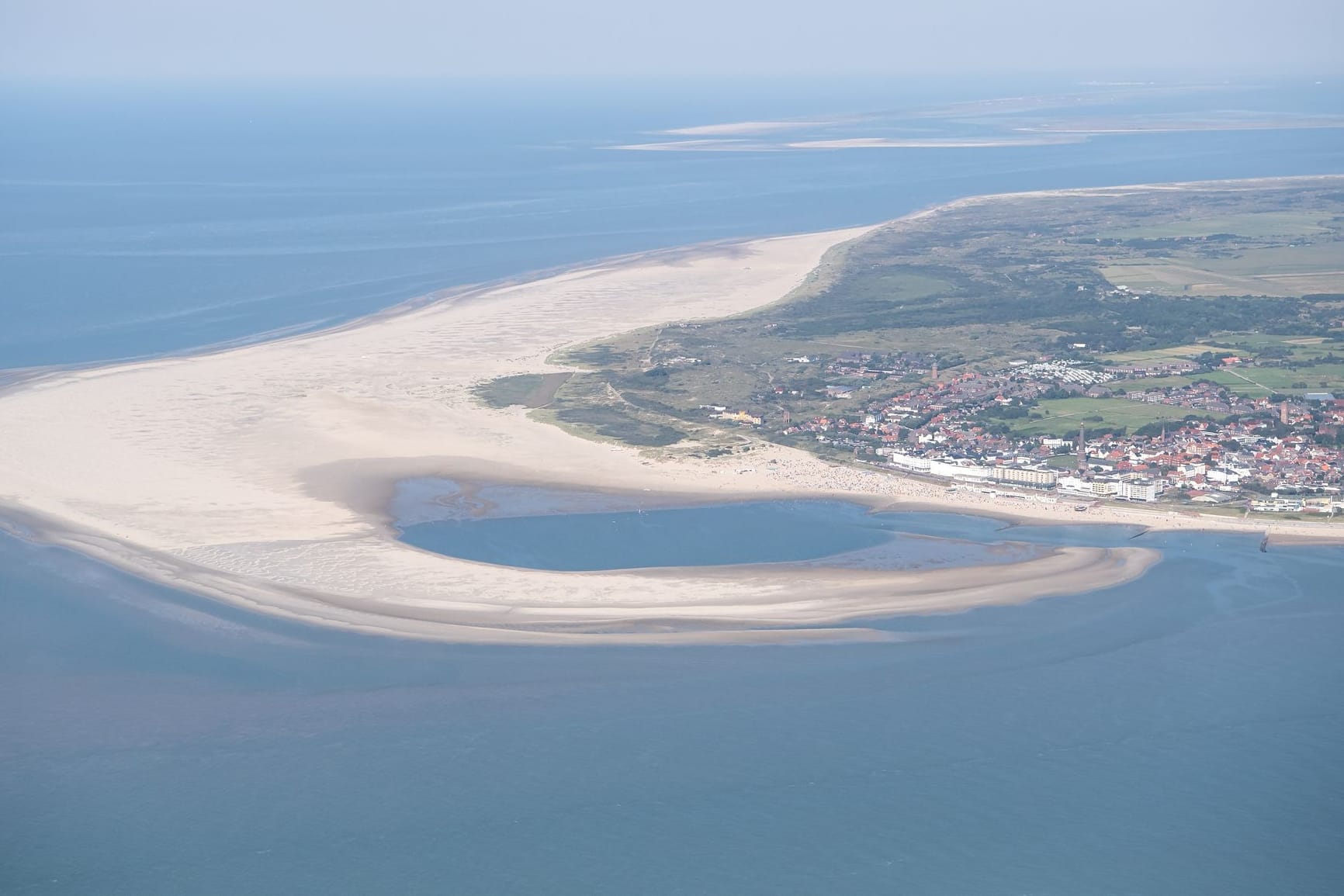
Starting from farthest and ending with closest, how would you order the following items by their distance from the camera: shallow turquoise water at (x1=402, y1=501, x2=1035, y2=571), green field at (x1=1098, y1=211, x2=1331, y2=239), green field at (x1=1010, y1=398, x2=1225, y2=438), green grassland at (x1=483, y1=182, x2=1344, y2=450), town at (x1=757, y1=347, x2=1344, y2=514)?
green field at (x1=1098, y1=211, x2=1331, y2=239)
green grassland at (x1=483, y1=182, x2=1344, y2=450)
green field at (x1=1010, y1=398, x2=1225, y2=438)
town at (x1=757, y1=347, x2=1344, y2=514)
shallow turquoise water at (x1=402, y1=501, x2=1035, y2=571)

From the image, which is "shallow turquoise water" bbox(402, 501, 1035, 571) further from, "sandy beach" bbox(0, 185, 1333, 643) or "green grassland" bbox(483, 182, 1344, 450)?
"green grassland" bbox(483, 182, 1344, 450)

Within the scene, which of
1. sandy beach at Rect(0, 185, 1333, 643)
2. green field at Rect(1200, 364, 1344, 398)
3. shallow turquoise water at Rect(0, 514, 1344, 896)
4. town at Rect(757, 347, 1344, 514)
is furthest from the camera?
green field at Rect(1200, 364, 1344, 398)

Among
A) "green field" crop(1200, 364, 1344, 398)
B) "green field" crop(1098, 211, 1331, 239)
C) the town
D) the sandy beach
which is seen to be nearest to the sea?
the sandy beach

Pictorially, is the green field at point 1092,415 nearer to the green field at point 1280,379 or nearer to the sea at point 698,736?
the green field at point 1280,379

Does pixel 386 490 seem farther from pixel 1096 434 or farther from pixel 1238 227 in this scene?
pixel 1238 227

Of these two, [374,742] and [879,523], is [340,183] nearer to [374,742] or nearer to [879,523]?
[879,523]

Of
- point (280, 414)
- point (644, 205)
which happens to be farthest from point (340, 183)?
point (280, 414)
